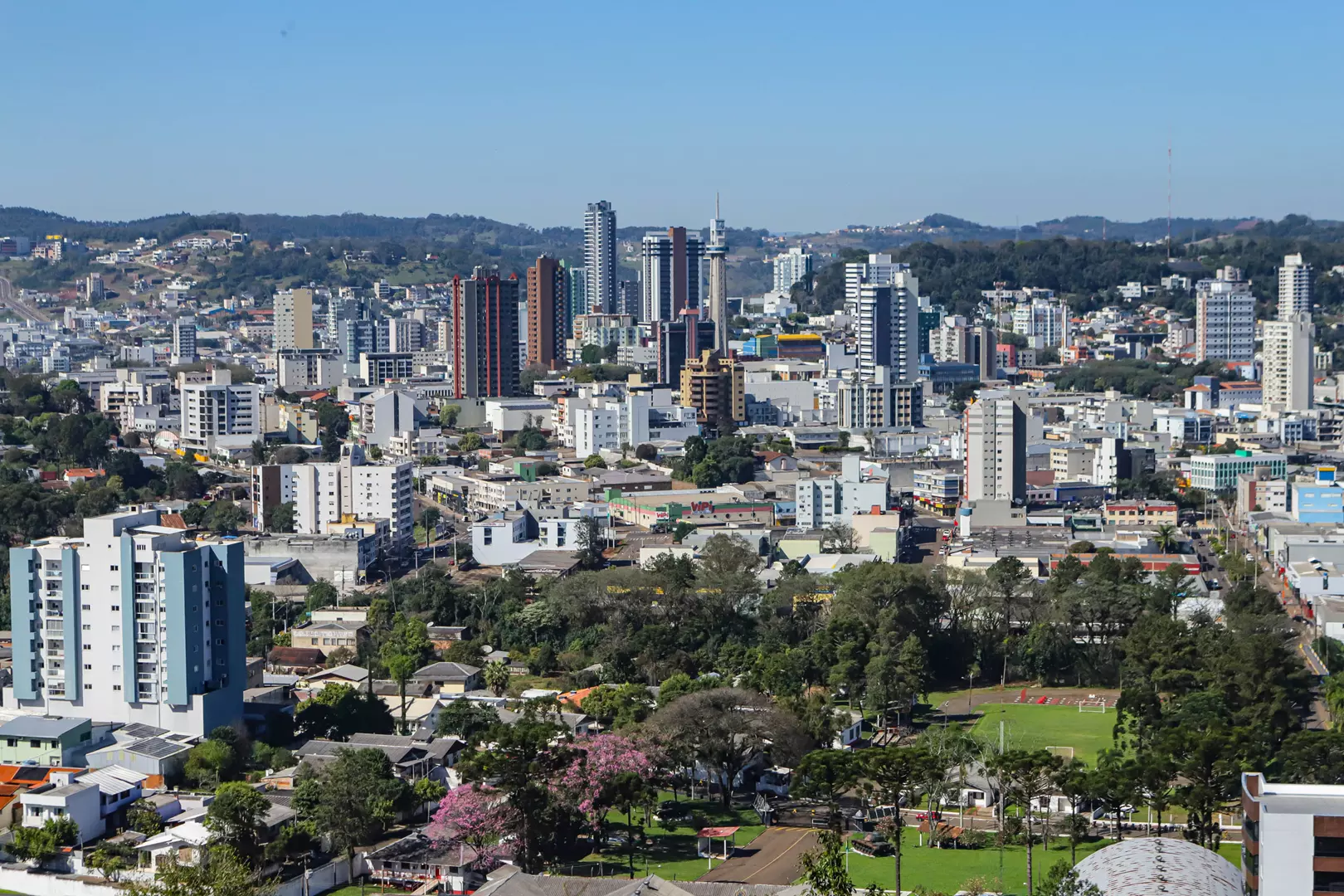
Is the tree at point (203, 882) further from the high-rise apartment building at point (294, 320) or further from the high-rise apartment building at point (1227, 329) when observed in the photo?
the high-rise apartment building at point (294, 320)

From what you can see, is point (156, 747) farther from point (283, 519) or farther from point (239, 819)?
point (283, 519)

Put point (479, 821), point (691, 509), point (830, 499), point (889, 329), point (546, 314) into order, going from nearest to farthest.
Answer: point (479, 821)
point (830, 499)
point (691, 509)
point (889, 329)
point (546, 314)

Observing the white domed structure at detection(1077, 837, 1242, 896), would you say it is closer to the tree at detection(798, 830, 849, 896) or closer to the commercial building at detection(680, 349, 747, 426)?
the tree at detection(798, 830, 849, 896)

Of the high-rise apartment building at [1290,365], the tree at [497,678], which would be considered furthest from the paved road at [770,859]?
the high-rise apartment building at [1290,365]

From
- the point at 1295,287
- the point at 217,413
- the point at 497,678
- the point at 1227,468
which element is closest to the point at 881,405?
the point at 1227,468

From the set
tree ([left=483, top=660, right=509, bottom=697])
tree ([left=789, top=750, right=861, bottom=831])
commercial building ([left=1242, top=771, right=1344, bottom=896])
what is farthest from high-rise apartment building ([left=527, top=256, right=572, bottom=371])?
commercial building ([left=1242, top=771, right=1344, bottom=896])

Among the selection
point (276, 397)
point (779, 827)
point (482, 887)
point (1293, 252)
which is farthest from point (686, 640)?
point (1293, 252)
